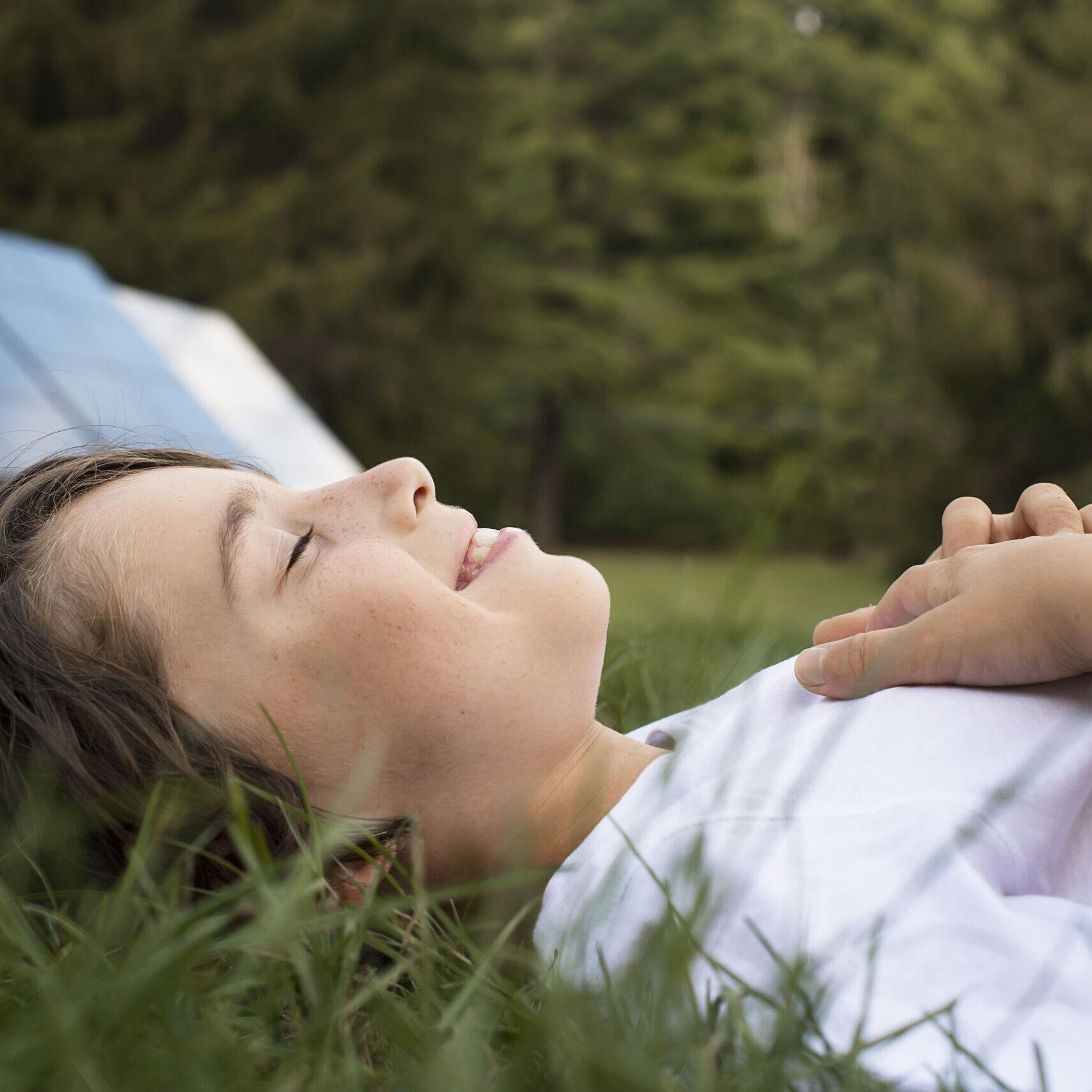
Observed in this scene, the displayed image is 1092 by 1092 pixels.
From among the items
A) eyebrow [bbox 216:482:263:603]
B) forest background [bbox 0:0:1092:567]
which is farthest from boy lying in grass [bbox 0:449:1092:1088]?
forest background [bbox 0:0:1092:567]

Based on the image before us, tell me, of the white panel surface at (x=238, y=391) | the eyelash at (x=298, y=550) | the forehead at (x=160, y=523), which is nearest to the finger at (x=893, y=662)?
the eyelash at (x=298, y=550)

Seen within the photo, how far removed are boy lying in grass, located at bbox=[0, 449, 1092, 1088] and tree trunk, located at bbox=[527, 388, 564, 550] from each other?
19.6 metres

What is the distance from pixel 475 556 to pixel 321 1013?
72 centimetres

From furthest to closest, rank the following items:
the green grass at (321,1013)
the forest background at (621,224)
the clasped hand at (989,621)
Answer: the forest background at (621,224) < the clasped hand at (989,621) < the green grass at (321,1013)

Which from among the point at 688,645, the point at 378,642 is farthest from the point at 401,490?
the point at 688,645

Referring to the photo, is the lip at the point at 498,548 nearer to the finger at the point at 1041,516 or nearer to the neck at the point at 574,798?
the neck at the point at 574,798

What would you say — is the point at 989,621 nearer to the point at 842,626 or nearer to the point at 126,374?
the point at 842,626

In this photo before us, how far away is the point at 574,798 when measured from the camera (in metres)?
1.25

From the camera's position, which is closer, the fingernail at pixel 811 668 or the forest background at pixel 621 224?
the fingernail at pixel 811 668

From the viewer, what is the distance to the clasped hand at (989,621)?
44.4 inches

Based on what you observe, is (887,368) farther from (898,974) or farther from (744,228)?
(898,974)

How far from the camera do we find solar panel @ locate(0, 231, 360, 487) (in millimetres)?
4535

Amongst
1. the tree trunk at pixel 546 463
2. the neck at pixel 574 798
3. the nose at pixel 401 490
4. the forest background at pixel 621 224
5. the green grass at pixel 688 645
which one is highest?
the nose at pixel 401 490

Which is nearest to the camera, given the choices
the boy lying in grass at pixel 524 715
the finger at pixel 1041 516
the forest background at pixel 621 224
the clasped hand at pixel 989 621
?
the boy lying in grass at pixel 524 715
